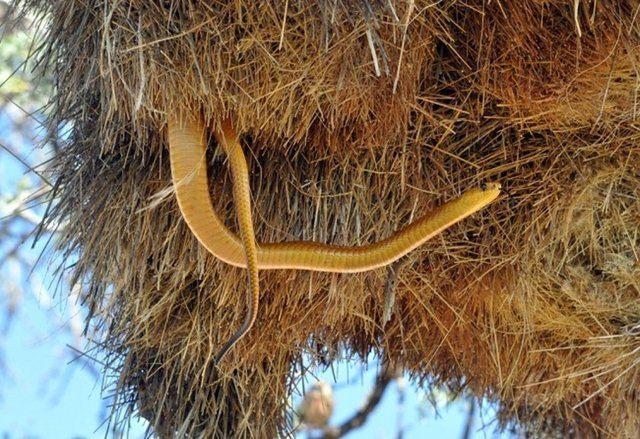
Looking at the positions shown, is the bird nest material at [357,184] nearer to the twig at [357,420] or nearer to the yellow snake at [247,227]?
the yellow snake at [247,227]

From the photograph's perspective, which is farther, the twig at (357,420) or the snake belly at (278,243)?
the twig at (357,420)

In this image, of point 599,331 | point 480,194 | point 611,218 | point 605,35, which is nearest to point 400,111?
point 480,194

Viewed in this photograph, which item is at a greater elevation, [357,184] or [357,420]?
[357,420]

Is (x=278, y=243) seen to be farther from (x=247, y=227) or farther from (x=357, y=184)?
(x=357, y=184)

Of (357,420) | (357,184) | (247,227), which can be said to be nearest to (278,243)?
(247,227)

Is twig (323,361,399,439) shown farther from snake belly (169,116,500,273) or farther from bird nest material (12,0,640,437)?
snake belly (169,116,500,273)

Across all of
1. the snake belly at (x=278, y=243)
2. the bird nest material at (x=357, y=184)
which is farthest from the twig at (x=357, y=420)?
the snake belly at (x=278, y=243)
